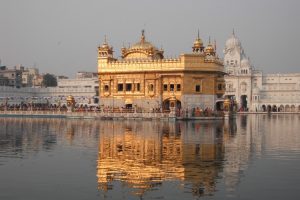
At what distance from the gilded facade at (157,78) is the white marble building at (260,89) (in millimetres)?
51719

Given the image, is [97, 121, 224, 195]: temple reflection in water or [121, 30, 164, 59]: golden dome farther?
[121, 30, 164, 59]: golden dome

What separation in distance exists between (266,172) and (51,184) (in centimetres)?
604

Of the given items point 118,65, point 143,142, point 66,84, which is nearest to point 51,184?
point 143,142

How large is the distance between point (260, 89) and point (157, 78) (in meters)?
61.0

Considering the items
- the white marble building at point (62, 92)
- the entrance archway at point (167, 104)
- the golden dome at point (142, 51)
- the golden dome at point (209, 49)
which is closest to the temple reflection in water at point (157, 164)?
the entrance archway at point (167, 104)

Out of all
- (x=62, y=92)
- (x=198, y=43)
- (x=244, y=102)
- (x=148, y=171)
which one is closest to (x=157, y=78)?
(x=198, y=43)

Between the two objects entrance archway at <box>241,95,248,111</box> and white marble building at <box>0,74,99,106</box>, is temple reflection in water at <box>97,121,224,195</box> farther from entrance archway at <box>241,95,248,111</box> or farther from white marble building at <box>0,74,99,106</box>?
entrance archway at <box>241,95,248,111</box>

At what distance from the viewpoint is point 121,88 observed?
193ft

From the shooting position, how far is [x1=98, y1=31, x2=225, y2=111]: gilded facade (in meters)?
54.2

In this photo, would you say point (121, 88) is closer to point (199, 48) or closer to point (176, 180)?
point (199, 48)

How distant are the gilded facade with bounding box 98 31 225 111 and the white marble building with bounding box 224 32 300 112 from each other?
5172 cm

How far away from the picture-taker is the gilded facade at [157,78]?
54250 millimetres

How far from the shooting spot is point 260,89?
112 m

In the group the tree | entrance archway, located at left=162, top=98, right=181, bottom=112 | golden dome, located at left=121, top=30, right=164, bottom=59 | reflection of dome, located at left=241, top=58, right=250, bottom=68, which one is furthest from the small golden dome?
the tree
